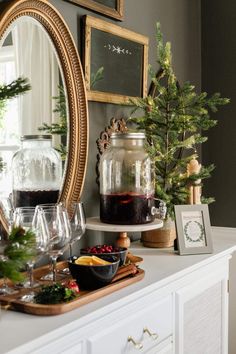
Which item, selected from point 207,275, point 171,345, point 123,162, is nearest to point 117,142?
point 123,162

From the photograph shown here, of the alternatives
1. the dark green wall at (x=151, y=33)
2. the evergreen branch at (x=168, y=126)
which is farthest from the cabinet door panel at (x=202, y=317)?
the dark green wall at (x=151, y=33)

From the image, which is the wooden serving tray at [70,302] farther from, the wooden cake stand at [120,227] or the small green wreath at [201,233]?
the small green wreath at [201,233]

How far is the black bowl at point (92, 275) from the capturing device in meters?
1.47

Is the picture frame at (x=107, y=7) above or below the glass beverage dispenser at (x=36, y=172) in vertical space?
above

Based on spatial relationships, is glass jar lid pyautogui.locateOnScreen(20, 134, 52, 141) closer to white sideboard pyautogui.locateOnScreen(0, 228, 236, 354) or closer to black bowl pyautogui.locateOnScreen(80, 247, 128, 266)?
black bowl pyautogui.locateOnScreen(80, 247, 128, 266)

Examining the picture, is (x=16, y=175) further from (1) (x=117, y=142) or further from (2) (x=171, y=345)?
(2) (x=171, y=345)

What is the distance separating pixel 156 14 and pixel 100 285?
160 cm

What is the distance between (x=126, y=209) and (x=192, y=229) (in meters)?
0.35

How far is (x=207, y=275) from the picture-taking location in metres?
2.03

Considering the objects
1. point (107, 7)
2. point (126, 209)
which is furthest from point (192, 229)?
point (107, 7)

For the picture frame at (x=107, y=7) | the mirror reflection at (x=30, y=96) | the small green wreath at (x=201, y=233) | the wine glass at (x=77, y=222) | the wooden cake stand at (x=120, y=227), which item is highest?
the picture frame at (x=107, y=7)

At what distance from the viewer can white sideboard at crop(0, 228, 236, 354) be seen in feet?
3.95

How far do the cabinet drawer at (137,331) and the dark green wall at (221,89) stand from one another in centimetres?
136

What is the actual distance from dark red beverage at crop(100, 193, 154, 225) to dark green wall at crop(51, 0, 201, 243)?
18 centimetres
